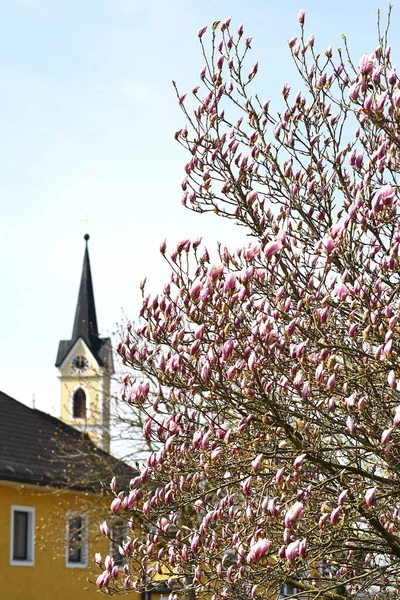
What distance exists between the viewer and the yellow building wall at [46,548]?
23.0 meters

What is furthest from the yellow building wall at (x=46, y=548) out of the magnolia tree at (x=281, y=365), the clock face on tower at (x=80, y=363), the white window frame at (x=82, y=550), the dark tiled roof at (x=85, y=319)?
the dark tiled roof at (x=85, y=319)

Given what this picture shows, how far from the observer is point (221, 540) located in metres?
8.55

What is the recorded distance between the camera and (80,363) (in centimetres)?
6606

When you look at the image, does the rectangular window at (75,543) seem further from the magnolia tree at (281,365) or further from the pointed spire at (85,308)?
the pointed spire at (85,308)

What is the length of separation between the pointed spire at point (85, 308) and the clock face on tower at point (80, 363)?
1175mm

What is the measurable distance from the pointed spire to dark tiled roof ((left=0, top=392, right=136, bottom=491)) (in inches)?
1424

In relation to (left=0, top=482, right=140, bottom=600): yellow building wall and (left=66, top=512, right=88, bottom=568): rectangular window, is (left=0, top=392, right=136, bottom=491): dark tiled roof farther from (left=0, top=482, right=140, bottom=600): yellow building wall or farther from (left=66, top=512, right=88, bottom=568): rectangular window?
(left=66, top=512, right=88, bottom=568): rectangular window

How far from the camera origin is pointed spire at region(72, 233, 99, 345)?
67062 millimetres

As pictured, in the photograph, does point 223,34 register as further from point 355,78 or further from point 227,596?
point 227,596

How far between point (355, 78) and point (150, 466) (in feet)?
12.9

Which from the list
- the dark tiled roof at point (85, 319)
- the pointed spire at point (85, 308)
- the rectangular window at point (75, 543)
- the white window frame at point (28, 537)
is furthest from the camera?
the pointed spire at point (85, 308)

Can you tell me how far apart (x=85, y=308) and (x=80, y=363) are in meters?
3.99

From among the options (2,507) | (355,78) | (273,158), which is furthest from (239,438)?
(2,507)

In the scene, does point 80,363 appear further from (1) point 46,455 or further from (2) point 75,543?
(2) point 75,543
